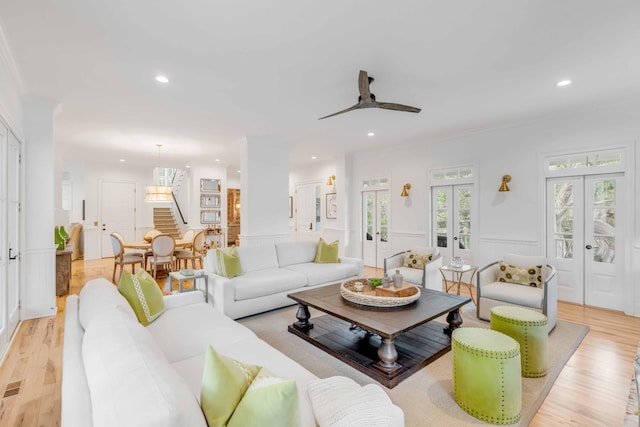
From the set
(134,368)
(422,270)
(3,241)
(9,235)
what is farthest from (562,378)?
(9,235)

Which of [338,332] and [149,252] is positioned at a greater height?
[149,252]

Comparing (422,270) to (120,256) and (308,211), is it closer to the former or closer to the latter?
(308,211)

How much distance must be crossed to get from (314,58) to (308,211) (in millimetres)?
6385

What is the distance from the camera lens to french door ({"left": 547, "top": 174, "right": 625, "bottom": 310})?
13.6ft

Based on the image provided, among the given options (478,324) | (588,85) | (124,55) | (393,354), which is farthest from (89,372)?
(588,85)

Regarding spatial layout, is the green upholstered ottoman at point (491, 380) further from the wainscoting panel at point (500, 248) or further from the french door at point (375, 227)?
the french door at point (375, 227)

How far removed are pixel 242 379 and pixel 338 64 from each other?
2.74 metres

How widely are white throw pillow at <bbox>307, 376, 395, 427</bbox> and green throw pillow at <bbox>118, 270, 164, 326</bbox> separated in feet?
5.23

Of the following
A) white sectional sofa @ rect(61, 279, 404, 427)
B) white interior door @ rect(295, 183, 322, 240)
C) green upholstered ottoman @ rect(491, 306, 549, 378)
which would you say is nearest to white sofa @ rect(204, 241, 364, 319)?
white sectional sofa @ rect(61, 279, 404, 427)

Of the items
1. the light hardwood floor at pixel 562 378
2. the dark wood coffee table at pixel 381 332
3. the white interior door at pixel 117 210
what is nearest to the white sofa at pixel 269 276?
the dark wood coffee table at pixel 381 332

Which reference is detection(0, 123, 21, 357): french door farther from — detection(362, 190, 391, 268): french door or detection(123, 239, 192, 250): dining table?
detection(362, 190, 391, 268): french door

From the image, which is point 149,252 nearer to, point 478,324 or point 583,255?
point 478,324

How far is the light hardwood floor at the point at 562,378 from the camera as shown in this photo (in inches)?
83.0

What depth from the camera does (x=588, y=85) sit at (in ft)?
11.4
